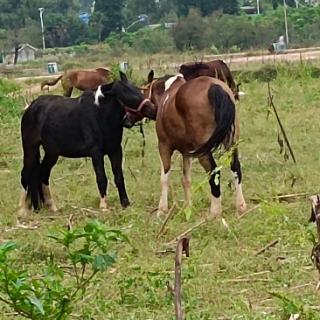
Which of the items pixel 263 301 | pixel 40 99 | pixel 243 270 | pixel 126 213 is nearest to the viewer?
pixel 263 301

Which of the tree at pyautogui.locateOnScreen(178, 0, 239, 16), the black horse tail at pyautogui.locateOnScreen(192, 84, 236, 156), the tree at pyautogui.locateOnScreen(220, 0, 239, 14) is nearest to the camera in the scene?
the black horse tail at pyautogui.locateOnScreen(192, 84, 236, 156)

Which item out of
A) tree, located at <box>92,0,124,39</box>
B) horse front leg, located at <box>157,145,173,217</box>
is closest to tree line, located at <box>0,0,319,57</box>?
tree, located at <box>92,0,124,39</box>

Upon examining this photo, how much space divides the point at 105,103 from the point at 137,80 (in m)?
11.0

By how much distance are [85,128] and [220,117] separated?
5.01 ft

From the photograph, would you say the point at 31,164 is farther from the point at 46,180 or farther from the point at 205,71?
the point at 205,71

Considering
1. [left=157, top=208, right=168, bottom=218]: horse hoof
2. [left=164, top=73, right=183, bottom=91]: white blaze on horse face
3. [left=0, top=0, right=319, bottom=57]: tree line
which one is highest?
[left=164, top=73, right=183, bottom=91]: white blaze on horse face

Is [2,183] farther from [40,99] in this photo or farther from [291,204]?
[291,204]

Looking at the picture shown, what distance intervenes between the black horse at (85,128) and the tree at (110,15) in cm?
4089

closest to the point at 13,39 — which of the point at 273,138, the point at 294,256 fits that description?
the point at 273,138

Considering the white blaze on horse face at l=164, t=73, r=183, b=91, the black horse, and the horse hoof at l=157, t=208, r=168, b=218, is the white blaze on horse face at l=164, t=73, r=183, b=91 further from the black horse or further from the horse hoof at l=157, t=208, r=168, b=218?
the horse hoof at l=157, t=208, r=168, b=218

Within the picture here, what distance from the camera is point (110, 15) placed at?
A: 52.4 metres

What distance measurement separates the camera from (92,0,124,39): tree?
1980 inches

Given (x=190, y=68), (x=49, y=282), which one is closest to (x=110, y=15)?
(x=190, y=68)

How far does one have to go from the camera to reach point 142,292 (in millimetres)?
5879
